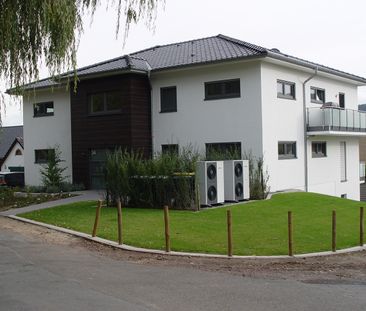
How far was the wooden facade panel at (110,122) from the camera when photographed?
2423 cm

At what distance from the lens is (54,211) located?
679 inches

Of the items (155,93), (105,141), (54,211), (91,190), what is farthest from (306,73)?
(54,211)

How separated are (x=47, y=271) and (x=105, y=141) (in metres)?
16.7

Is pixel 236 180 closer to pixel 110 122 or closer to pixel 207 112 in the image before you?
pixel 207 112

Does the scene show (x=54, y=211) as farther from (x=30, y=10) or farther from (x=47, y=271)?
(x=30, y=10)

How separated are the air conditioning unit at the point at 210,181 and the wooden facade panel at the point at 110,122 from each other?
7133 mm

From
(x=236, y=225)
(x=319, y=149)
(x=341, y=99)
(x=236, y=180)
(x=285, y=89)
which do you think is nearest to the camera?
(x=236, y=225)

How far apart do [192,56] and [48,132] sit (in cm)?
921

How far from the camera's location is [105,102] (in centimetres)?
2519

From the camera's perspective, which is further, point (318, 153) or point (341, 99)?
point (341, 99)

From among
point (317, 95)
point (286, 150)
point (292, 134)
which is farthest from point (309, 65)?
point (286, 150)

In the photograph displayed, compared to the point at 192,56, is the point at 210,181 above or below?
below

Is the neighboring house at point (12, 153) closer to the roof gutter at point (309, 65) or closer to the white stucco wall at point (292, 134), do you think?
the white stucco wall at point (292, 134)

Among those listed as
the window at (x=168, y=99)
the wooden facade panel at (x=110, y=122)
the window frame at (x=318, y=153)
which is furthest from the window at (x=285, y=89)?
the wooden facade panel at (x=110, y=122)
